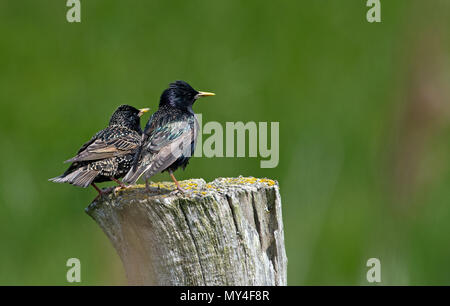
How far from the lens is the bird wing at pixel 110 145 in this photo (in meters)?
5.91

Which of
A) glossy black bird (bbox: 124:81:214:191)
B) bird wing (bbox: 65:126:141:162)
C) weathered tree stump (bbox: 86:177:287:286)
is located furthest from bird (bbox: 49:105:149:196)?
weathered tree stump (bbox: 86:177:287:286)

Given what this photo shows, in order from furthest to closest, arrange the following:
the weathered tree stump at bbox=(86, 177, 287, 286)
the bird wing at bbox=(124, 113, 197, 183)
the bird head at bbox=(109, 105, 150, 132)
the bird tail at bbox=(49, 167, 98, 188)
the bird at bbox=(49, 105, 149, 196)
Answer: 1. the bird head at bbox=(109, 105, 150, 132)
2. the bird at bbox=(49, 105, 149, 196)
3. the bird tail at bbox=(49, 167, 98, 188)
4. the bird wing at bbox=(124, 113, 197, 183)
5. the weathered tree stump at bbox=(86, 177, 287, 286)

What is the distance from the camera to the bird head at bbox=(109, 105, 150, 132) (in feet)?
20.7

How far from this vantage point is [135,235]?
4.80m

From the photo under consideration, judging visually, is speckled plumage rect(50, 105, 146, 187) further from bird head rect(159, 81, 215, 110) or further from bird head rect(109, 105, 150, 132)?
bird head rect(159, 81, 215, 110)

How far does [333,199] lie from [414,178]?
1.79m

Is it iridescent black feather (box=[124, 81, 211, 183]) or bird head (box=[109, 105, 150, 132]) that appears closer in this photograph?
iridescent black feather (box=[124, 81, 211, 183])

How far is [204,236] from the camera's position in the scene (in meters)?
4.57

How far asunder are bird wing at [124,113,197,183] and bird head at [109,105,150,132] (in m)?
0.66

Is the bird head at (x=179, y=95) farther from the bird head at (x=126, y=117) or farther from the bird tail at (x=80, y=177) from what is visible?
the bird tail at (x=80, y=177)

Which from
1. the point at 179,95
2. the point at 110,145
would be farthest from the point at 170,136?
the point at 110,145

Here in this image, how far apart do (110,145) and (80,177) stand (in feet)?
1.17

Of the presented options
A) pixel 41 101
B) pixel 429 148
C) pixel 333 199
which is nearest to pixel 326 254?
pixel 333 199

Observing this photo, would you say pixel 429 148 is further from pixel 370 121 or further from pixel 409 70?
pixel 370 121
